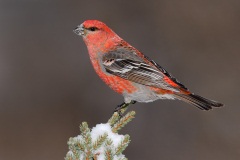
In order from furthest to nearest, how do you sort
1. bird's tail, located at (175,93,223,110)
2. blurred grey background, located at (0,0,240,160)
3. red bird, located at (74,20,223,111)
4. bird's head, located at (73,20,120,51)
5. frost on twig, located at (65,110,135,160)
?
blurred grey background, located at (0,0,240,160), bird's head, located at (73,20,120,51), red bird, located at (74,20,223,111), bird's tail, located at (175,93,223,110), frost on twig, located at (65,110,135,160)

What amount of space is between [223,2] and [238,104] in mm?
2756

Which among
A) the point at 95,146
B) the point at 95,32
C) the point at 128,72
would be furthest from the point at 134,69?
the point at 95,146

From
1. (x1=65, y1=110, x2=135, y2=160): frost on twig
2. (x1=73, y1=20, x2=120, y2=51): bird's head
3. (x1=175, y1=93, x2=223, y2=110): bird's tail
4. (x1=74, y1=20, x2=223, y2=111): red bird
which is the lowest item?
(x1=65, y1=110, x2=135, y2=160): frost on twig

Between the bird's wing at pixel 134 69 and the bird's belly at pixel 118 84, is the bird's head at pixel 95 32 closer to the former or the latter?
the bird's wing at pixel 134 69

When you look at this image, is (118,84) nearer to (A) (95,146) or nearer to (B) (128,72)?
(B) (128,72)

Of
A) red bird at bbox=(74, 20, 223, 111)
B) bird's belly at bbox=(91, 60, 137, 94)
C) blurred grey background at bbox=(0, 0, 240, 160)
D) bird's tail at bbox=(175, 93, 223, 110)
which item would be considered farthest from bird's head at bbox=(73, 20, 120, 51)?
blurred grey background at bbox=(0, 0, 240, 160)

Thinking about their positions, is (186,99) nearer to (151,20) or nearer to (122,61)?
(122,61)

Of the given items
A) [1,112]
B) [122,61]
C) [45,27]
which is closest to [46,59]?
[45,27]

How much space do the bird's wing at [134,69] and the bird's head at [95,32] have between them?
152 millimetres

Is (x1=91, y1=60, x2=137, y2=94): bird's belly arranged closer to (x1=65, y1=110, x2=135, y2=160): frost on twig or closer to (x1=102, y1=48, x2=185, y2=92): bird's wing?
(x1=102, y1=48, x2=185, y2=92): bird's wing

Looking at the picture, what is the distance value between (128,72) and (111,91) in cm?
518

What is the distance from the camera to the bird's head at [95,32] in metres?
4.73

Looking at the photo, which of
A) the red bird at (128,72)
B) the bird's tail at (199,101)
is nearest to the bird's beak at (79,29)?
the red bird at (128,72)

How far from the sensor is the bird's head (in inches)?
186
